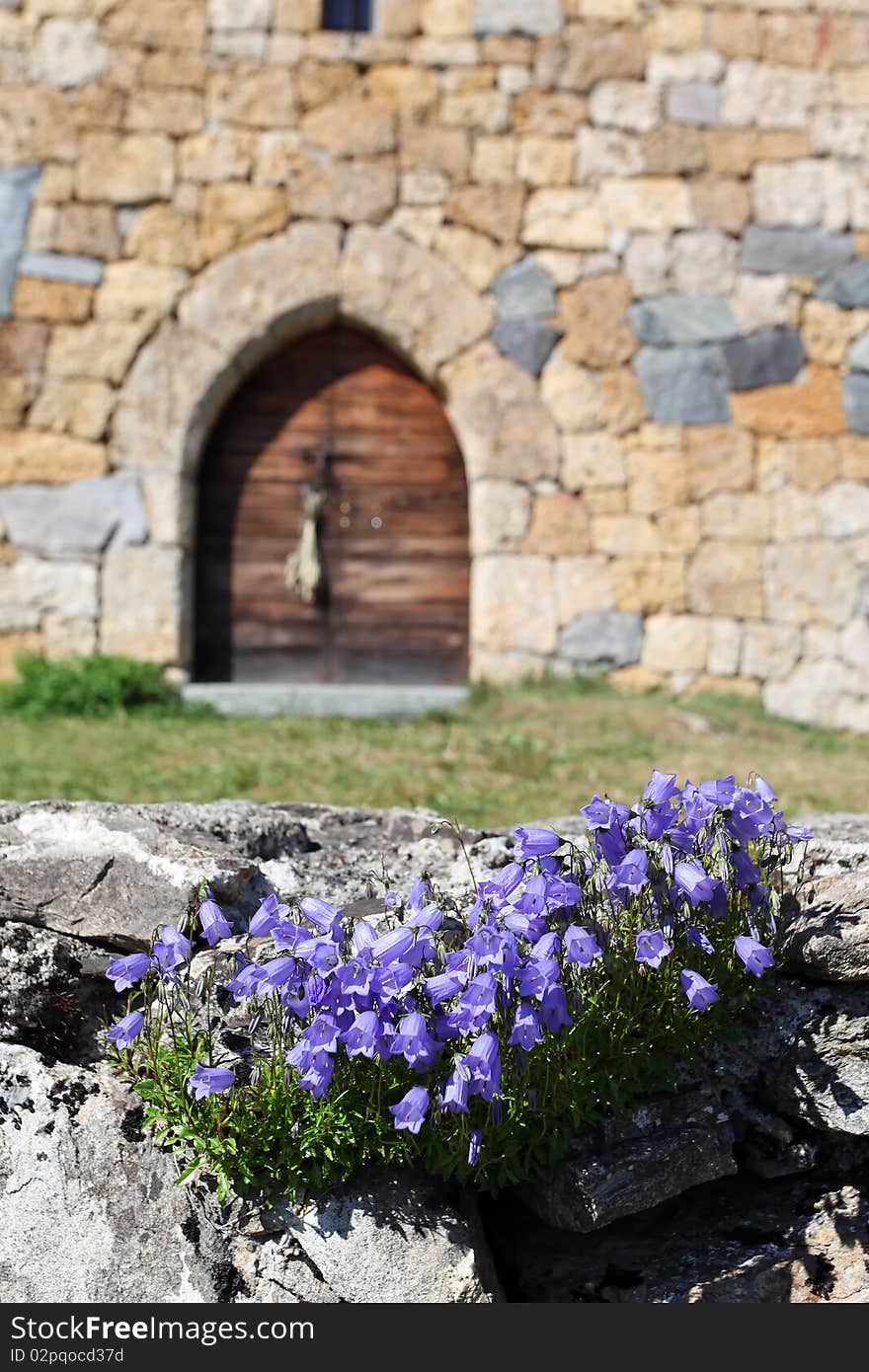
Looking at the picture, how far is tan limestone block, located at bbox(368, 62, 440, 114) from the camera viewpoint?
6.64m

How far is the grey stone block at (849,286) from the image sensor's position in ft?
22.2

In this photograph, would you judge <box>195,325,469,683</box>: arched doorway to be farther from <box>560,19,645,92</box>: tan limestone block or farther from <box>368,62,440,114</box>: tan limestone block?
<box>560,19,645,92</box>: tan limestone block

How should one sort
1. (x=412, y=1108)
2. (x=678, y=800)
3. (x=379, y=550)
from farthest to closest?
(x=379, y=550) → (x=678, y=800) → (x=412, y=1108)

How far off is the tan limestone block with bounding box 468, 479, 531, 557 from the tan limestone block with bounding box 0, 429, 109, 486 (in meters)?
2.16

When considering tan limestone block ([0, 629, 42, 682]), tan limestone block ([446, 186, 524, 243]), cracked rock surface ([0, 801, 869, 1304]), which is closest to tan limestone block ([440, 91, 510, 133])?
tan limestone block ([446, 186, 524, 243])

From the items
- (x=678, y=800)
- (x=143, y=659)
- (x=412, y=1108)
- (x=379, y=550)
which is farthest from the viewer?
(x=379, y=550)

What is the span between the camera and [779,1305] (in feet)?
5.90

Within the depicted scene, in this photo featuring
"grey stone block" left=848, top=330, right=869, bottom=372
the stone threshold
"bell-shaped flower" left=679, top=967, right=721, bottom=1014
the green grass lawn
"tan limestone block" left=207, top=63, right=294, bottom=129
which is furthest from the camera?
"grey stone block" left=848, top=330, right=869, bottom=372

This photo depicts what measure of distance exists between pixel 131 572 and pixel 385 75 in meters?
3.18

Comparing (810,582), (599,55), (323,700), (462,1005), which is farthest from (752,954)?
A: (599,55)

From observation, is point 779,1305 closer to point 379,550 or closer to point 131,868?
point 131,868

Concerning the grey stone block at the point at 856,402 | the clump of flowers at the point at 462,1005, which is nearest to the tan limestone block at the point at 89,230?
the grey stone block at the point at 856,402

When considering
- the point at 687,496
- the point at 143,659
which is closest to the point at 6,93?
the point at 143,659

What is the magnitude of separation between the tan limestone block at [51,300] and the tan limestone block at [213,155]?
2.91ft
